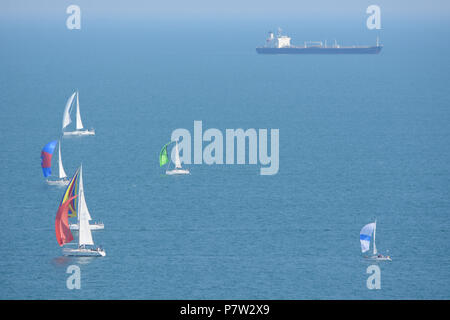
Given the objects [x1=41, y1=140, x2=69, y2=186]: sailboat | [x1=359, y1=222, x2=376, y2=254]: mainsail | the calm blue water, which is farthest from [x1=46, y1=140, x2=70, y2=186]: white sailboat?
[x1=359, y1=222, x2=376, y2=254]: mainsail

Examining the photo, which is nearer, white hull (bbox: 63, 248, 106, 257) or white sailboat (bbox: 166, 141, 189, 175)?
white hull (bbox: 63, 248, 106, 257)

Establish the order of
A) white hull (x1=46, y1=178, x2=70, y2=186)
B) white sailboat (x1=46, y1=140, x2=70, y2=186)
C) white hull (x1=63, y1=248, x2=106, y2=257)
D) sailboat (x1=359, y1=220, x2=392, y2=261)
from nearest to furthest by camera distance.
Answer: sailboat (x1=359, y1=220, x2=392, y2=261) < white hull (x1=63, y1=248, x2=106, y2=257) < white sailboat (x1=46, y1=140, x2=70, y2=186) < white hull (x1=46, y1=178, x2=70, y2=186)

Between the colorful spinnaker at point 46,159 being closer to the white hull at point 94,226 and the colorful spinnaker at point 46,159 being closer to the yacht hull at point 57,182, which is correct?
the yacht hull at point 57,182

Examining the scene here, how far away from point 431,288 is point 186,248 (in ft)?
85.3

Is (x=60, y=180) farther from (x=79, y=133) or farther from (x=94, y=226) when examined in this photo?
(x=79, y=133)

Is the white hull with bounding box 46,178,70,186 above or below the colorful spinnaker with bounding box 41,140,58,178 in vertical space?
below

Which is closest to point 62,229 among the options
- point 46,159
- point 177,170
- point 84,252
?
point 84,252

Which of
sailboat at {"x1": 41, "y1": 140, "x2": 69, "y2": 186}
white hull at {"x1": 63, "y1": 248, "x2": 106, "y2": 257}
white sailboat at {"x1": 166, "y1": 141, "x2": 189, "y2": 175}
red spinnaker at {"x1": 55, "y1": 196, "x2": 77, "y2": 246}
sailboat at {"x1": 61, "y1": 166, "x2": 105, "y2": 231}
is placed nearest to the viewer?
red spinnaker at {"x1": 55, "y1": 196, "x2": 77, "y2": 246}

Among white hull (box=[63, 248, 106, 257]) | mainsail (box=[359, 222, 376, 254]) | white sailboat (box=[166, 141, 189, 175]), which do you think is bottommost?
white hull (box=[63, 248, 106, 257])

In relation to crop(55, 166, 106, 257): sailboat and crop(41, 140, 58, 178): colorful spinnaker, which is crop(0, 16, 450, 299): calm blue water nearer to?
crop(55, 166, 106, 257): sailboat

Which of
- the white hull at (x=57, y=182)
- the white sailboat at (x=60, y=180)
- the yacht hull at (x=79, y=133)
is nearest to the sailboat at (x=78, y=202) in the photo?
the white sailboat at (x=60, y=180)

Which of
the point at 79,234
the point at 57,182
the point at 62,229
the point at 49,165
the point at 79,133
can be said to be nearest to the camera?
the point at 79,234

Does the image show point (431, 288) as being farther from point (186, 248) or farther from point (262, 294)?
point (186, 248)
